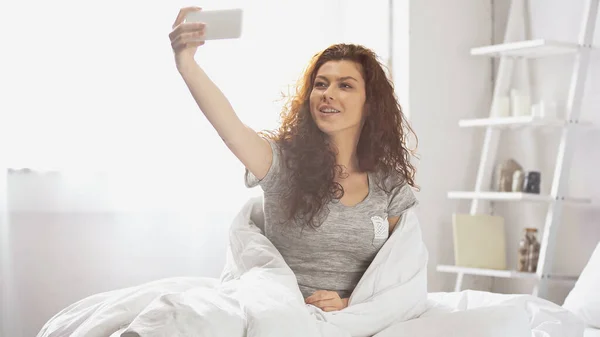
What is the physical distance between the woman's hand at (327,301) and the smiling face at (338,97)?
0.42m

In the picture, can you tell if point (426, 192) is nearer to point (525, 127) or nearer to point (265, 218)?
point (525, 127)

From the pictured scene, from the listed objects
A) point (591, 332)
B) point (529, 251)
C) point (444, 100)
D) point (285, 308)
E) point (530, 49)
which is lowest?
point (591, 332)

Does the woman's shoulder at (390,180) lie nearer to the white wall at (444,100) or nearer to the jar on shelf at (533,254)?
the jar on shelf at (533,254)

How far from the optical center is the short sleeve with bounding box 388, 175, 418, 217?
2.35 m

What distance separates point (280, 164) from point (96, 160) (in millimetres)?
1380

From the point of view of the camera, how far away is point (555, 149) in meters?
3.85

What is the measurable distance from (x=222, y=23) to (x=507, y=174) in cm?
231

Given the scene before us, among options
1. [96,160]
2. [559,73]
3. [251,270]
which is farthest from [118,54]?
[559,73]

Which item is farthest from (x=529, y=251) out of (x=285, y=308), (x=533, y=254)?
(x=285, y=308)

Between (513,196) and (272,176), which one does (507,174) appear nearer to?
(513,196)

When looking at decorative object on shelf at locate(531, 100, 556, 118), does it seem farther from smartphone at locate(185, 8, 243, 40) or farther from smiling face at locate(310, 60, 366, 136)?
smartphone at locate(185, 8, 243, 40)

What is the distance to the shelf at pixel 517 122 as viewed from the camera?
357 cm

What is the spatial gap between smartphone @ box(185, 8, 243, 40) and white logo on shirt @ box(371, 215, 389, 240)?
713 mm

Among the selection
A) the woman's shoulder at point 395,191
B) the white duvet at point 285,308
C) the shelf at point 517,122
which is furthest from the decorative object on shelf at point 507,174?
the woman's shoulder at point 395,191
